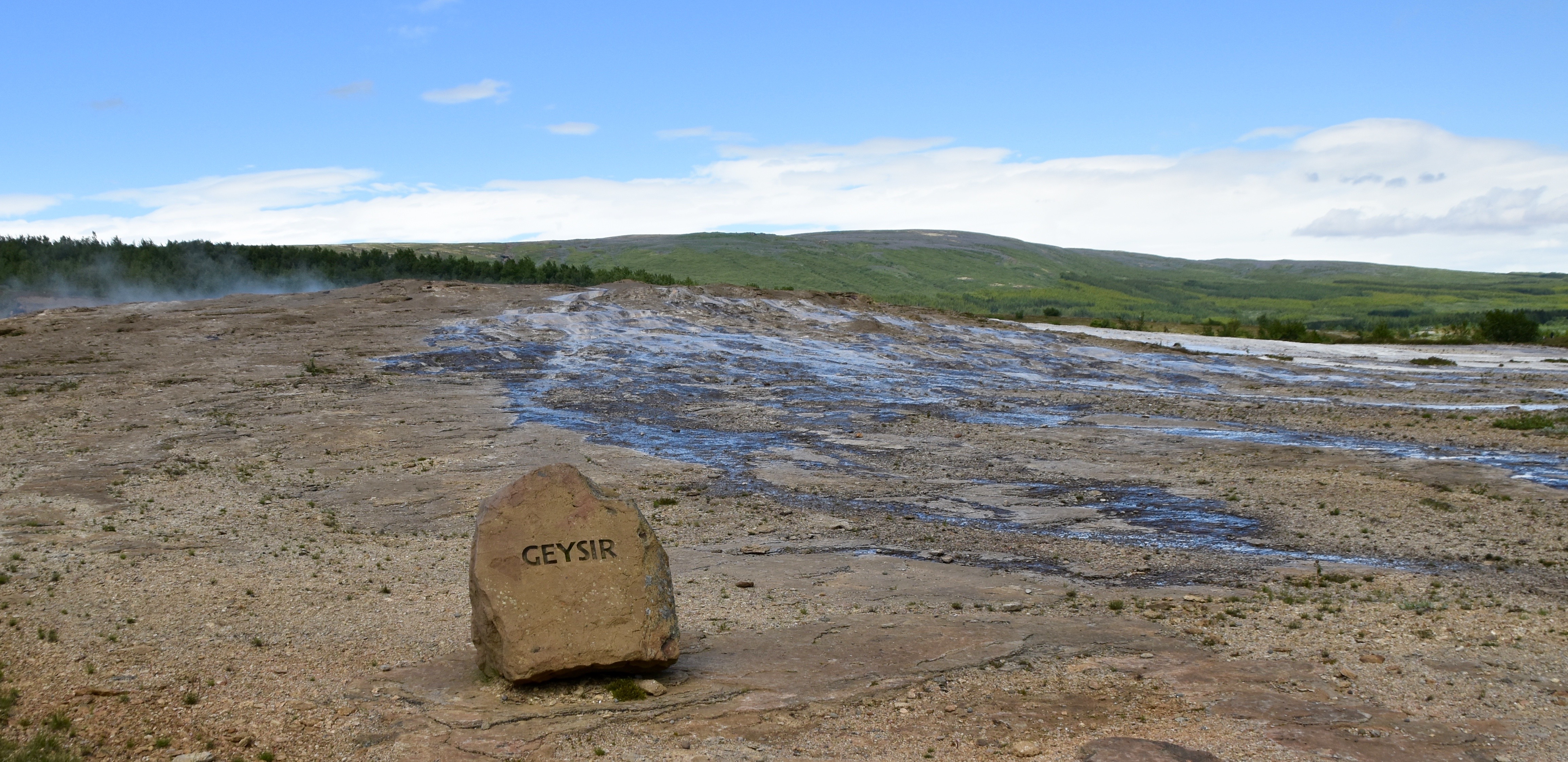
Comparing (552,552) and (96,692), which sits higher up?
(552,552)

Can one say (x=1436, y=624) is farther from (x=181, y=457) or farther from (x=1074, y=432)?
(x=181, y=457)

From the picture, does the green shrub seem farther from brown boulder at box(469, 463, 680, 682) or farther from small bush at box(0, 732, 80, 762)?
small bush at box(0, 732, 80, 762)

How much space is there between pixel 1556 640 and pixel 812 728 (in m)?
7.84

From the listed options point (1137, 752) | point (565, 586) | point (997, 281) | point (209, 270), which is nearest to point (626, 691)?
point (565, 586)

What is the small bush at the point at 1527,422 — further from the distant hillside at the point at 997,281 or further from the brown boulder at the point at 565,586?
the distant hillside at the point at 997,281

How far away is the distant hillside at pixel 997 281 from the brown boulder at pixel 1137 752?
102725mm

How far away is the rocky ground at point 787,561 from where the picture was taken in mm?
8984

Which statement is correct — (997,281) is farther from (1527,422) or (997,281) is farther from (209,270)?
(1527,422)

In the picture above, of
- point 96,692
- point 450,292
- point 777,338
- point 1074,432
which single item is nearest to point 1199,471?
point 1074,432

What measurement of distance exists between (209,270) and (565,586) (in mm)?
68302

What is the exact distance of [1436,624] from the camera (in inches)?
457

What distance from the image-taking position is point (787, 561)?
621 inches

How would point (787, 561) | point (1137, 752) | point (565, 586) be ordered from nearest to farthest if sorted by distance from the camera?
1. point (1137, 752)
2. point (565, 586)
3. point (787, 561)

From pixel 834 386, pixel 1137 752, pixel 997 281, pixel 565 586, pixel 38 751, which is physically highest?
pixel 997 281
